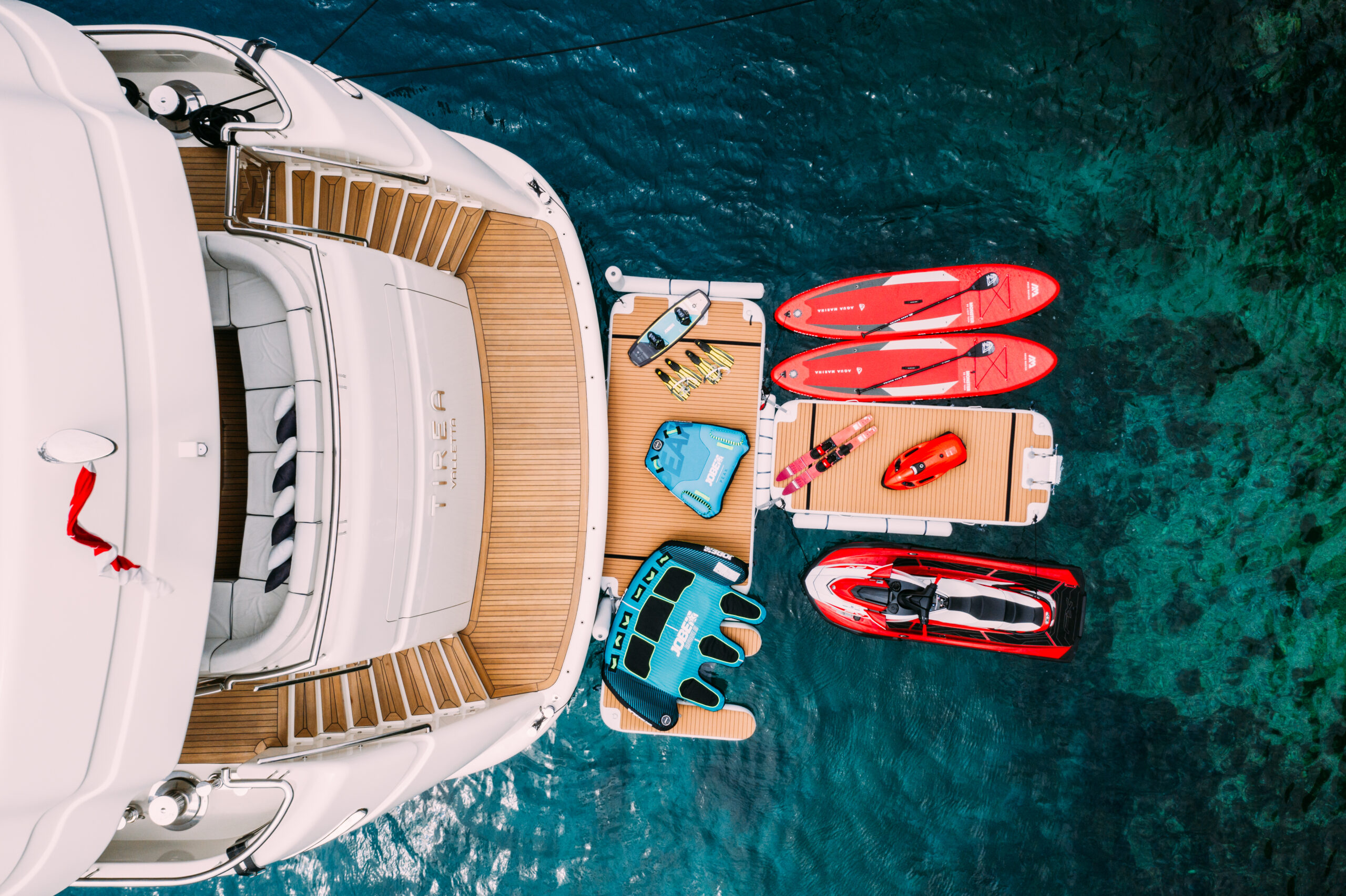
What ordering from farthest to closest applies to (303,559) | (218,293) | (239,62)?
(239,62)
(218,293)
(303,559)

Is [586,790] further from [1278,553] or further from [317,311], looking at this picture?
[1278,553]

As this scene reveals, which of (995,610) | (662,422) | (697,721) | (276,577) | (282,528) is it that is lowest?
(697,721)

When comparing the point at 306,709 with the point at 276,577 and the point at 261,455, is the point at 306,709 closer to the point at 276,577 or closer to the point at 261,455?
the point at 276,577

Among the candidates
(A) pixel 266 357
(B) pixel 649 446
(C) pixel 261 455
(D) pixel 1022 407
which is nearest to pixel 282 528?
(C) pixel 261 455

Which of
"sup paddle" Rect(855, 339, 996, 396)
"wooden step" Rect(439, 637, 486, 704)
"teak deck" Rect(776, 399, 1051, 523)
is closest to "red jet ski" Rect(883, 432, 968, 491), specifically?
"teak deck" Rect(776, 399, 1051, 523)

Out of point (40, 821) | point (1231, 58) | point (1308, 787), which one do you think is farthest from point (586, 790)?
point (1231, 58)

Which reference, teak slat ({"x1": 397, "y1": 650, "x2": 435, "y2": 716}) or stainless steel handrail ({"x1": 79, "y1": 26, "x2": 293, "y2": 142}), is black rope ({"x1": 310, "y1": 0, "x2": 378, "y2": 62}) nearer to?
stainless steel handrail ({"x1": 79, "y1": 26, "x2": 293, "y2": 142})

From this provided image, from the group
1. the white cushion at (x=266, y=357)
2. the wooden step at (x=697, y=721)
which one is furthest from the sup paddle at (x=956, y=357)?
the white cushion at (x=266, y=357)
